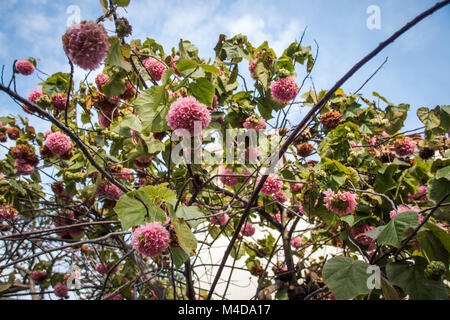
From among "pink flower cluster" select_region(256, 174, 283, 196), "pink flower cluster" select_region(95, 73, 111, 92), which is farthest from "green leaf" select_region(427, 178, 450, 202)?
"pink flower cluster" select_region(95, 73, 111, 92)

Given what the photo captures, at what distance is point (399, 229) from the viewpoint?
73 centimetres

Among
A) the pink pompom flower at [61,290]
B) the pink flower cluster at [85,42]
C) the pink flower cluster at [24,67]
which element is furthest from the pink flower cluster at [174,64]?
the pink pompom flower at [61,290]

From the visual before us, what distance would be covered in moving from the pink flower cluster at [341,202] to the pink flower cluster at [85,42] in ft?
2.92

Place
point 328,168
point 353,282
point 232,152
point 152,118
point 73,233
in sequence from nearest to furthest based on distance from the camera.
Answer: point 353,282
point 152,118
point 328,168
point 232,152
point 73,233

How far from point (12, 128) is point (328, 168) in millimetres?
2143

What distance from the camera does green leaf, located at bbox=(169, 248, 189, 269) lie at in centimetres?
84

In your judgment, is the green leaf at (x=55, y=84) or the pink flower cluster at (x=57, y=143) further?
the green leaf at (x=55, y=84)

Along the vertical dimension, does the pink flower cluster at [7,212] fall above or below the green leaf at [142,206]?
above

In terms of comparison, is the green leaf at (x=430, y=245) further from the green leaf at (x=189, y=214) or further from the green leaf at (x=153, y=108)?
the green leaf at (x=153, y=108)

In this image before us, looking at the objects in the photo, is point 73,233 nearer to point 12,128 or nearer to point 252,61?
point 12,128

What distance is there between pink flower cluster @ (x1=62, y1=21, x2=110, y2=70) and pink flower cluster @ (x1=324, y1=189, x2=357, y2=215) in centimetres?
89

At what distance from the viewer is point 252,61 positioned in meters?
1.36

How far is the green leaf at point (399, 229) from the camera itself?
71cm

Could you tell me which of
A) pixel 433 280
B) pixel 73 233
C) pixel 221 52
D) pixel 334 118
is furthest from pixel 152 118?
pixel 73 233
